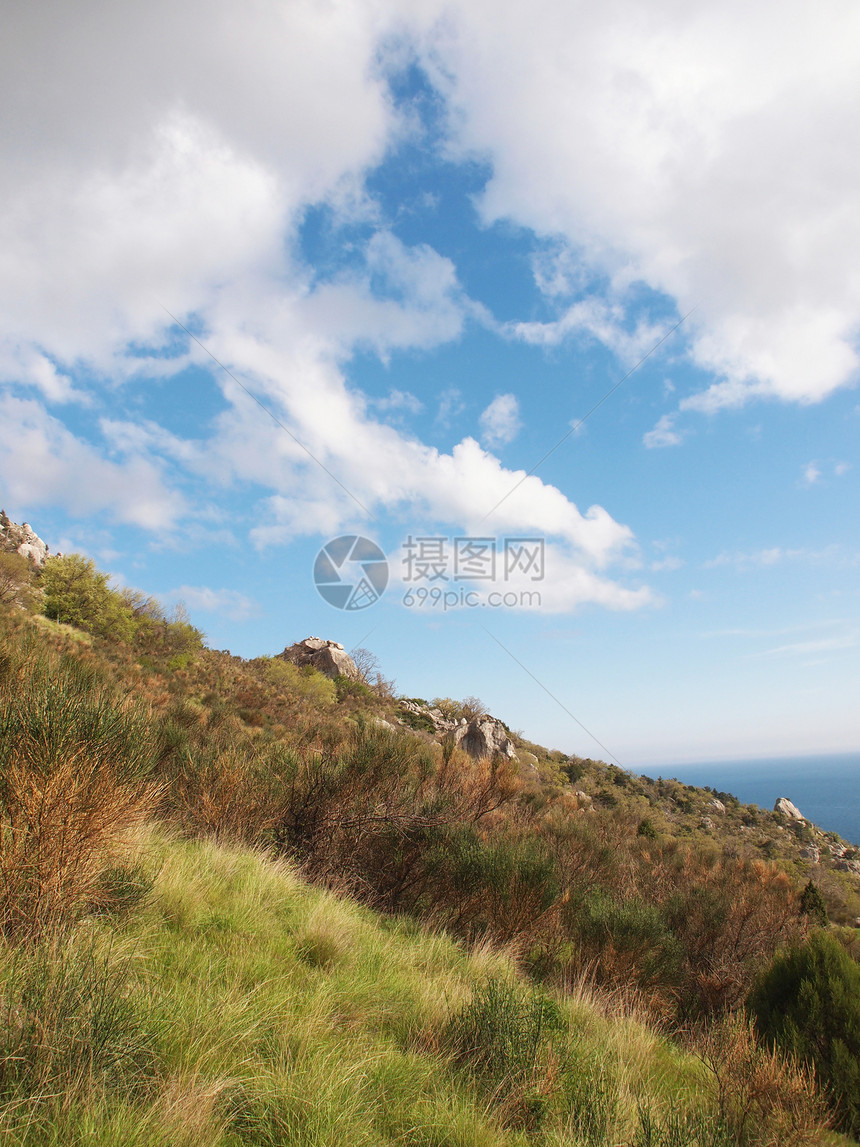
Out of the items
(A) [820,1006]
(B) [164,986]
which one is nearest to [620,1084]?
(B) [164,986]

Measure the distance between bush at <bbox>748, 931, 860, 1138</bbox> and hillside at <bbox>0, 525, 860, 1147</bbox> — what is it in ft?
0.23

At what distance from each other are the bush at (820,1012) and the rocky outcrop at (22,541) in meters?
44.9

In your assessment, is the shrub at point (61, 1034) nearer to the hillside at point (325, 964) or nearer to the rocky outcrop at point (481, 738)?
the hillside at point (325, 964)

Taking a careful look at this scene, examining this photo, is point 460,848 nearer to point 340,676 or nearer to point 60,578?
Result: point 60,578

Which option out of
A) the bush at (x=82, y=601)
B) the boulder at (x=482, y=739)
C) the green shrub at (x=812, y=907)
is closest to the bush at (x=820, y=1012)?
the green shrub at (x=812, y=907)

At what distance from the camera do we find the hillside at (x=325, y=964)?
8.51ft

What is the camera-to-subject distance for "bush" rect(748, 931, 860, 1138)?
5.52 meters

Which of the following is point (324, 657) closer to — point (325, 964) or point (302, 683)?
point (302, 683)

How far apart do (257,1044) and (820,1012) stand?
705 centimetres

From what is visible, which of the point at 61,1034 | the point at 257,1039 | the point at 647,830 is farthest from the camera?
the point at 647,830

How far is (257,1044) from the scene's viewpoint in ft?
10.3

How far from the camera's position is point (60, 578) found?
31.8 m

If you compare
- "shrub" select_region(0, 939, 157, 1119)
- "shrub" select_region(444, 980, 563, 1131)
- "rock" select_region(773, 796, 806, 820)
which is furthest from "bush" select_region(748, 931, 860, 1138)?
"rock" select_region(773, 796, 806, 820)

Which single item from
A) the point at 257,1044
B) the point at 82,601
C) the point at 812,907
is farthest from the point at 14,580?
the point at 812,907
